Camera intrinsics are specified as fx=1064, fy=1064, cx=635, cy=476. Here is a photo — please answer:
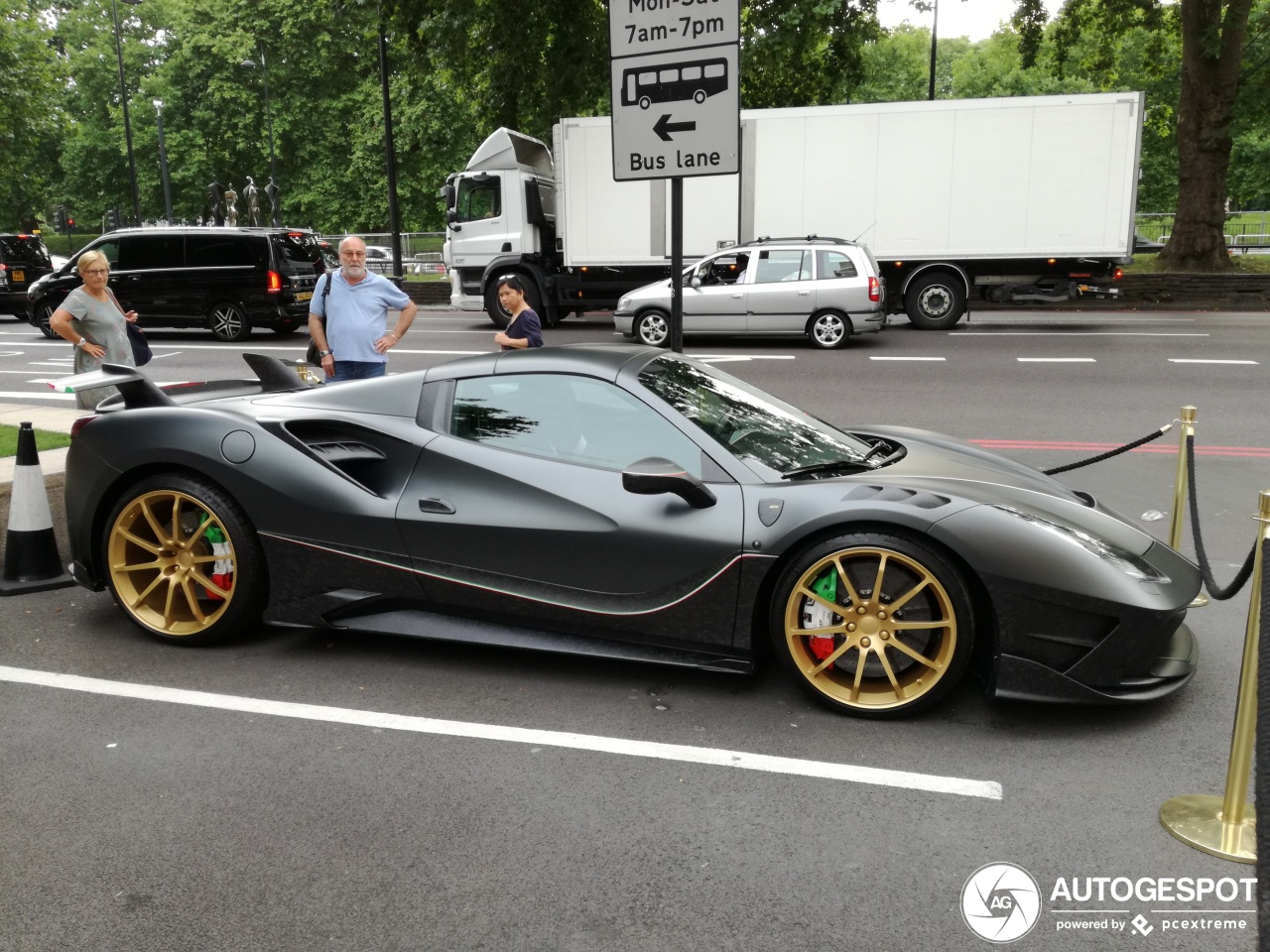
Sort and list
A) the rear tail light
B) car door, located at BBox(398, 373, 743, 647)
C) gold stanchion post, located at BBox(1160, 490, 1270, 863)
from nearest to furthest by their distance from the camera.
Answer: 1. gold stanchion post, located at BBox(1160, 490, 1270, 863)
2. car door, located at BBox(398, 373, 743, 647)
3. the rear tail light

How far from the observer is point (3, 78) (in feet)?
102

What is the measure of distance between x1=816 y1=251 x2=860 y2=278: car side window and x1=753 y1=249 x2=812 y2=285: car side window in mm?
158

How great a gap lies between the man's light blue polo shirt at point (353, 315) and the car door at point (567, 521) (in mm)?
2813

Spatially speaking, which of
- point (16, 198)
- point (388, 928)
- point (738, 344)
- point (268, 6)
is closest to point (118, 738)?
point (388, 928)

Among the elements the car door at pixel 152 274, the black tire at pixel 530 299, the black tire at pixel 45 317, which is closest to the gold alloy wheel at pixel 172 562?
the black tire at pixel 530 299

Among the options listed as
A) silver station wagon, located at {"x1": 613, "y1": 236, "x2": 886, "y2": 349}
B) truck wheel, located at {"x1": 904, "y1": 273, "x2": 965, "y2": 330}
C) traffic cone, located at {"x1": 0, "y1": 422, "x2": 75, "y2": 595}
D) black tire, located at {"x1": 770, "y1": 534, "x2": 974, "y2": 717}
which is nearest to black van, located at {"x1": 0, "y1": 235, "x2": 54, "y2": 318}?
silver station wagon, located at {"x1": 613, "y1": 236, "x2": 886, "y2": 349}

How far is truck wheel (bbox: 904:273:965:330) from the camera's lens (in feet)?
60.1

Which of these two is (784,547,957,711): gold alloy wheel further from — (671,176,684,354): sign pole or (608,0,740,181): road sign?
(608,0,740,181): road sign

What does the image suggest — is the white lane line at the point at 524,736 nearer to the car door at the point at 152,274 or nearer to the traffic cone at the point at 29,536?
the traffic cone at the point at 29,536

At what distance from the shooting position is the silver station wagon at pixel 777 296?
15406 millimetres

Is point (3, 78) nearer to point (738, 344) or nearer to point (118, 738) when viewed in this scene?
point (738, 344)

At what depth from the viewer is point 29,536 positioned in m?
5.15

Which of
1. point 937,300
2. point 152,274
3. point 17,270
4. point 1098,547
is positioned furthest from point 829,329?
point 17,270

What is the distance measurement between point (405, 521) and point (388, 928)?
1.77m
